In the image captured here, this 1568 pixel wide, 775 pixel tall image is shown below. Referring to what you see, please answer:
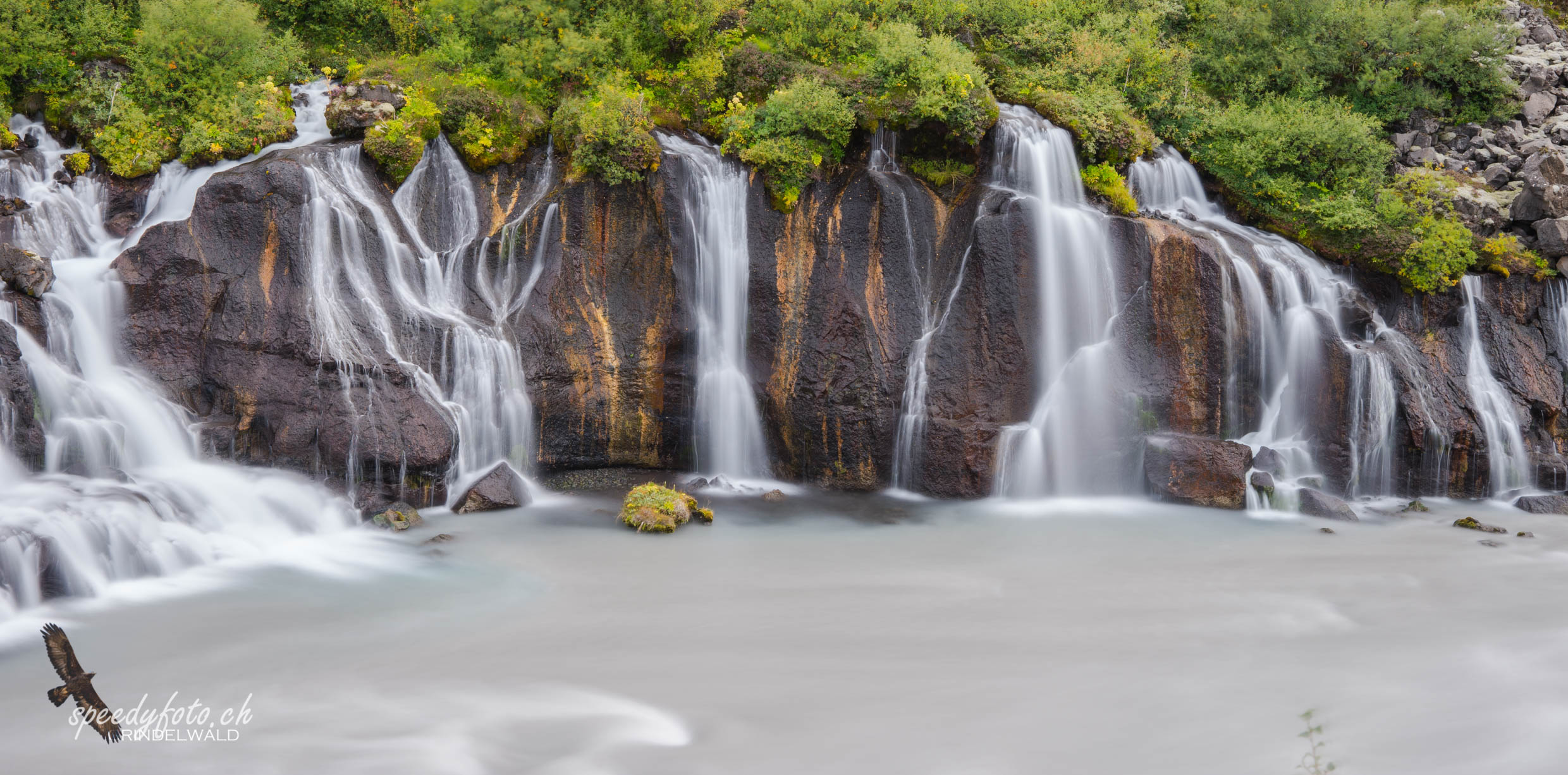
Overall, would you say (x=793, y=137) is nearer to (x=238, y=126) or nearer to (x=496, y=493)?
(x=496, y=493)

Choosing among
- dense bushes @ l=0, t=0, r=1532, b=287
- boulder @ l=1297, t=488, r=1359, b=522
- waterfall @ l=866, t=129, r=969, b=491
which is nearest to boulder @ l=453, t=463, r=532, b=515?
dense bushes @ l=0, t=0, r=1532, b=287

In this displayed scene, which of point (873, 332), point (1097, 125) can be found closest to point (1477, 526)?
point (1097, 125)

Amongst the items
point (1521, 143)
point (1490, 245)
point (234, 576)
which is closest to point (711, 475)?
point (234, 576)

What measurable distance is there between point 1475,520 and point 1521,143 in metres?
8.61

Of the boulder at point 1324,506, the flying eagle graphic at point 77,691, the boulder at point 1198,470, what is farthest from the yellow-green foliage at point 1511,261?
the flying eagle graphic at point 77,691

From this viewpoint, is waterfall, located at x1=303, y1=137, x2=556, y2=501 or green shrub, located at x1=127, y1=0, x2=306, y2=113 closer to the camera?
waterfall, located at x1=303, y1=137, x2=556, y2=501

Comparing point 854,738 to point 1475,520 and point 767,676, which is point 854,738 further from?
point 1475,520

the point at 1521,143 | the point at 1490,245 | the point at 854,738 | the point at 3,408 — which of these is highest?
the point at 1521,143

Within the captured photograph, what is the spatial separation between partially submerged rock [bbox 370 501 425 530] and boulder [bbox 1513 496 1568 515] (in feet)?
48.7

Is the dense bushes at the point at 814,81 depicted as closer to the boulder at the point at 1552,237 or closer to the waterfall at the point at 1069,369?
the boulder at the point at 1552,237

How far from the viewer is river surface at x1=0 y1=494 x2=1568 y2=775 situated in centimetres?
627

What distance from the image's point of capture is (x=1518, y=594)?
9359mm

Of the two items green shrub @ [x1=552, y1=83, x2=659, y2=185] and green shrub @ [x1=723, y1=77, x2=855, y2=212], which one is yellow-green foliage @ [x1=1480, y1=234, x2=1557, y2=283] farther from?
green shrub @ [x1=552, y1=83, x2=659, y2=185]

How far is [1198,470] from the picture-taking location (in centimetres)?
1282
